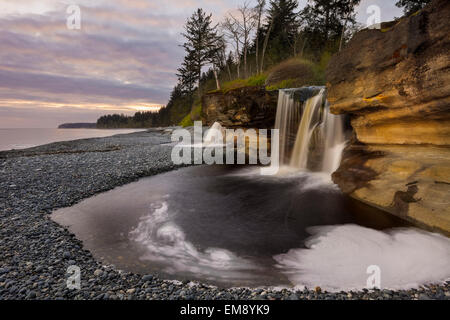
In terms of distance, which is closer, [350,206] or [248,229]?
[248,229]

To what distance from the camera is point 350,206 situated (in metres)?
6.45

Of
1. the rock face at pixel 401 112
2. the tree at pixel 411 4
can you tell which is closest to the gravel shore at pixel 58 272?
the rock face at pixel 401 112

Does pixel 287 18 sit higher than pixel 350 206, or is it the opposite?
pixel 287 18

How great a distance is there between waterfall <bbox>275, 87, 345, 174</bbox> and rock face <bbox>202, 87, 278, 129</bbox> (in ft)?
2.06

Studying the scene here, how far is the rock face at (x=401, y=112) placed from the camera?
4.96 metres

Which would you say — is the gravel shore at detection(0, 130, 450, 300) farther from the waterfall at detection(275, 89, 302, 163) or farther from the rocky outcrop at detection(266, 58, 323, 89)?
the rocky outcrop at detection(266, 58, 323, 89)

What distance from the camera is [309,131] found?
10703 millimetres

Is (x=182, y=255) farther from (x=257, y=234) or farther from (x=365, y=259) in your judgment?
(x=365, y=259)

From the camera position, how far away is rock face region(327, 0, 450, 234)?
16.3 feet

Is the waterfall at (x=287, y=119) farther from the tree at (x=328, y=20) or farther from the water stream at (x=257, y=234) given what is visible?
the tree at (x=328, y=20)

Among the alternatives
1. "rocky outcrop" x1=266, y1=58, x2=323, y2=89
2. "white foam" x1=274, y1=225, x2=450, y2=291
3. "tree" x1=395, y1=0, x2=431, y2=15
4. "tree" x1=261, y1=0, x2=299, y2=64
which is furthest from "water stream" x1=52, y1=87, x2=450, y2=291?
"tree" x1=261, y1=0, x2=299, y2=64

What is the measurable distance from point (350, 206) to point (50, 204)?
28.6 feet
